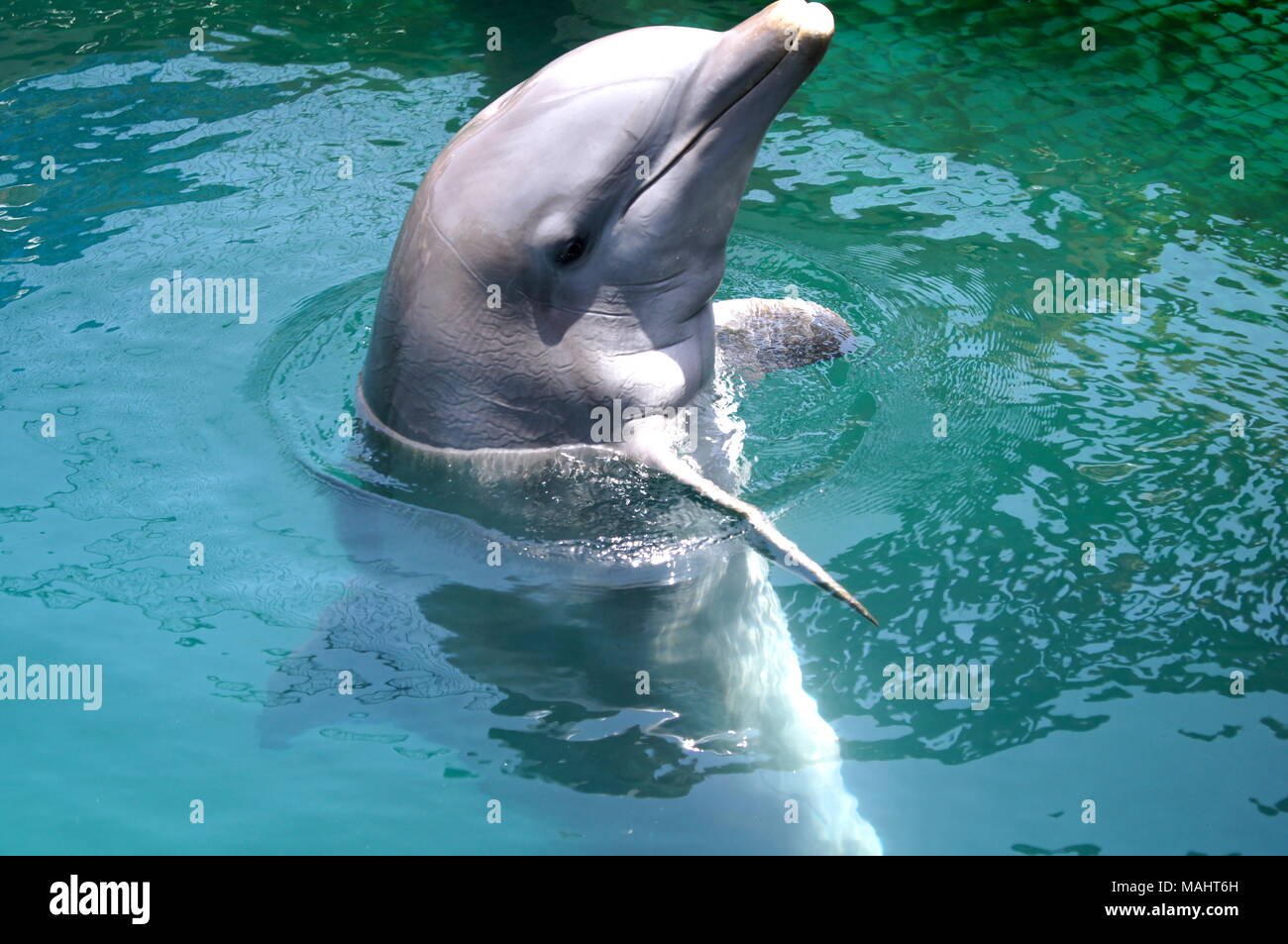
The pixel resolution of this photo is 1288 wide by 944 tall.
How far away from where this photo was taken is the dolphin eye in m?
4.61

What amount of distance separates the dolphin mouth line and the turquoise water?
1.11 metres

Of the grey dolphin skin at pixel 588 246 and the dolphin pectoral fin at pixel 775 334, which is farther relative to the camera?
the dolphin pectoral fin at pixel 775 334

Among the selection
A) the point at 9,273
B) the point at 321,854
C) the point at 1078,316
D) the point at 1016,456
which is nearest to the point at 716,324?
the point at 1016,456

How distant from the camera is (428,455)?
5.11 metres

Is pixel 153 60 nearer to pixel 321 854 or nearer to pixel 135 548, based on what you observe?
pixel 135 548

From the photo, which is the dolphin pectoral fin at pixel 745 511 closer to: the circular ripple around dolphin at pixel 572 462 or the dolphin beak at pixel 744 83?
the circular ripple around dolphin at pixel 572 462

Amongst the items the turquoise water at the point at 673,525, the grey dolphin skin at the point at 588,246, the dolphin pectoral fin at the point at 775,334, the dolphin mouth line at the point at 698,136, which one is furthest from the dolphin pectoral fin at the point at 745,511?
the dolphin pectoral fin at the point at 775,334

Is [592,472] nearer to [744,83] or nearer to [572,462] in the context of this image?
[572,462]

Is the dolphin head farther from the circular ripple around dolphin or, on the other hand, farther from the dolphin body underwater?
the circular ripple around dolphin

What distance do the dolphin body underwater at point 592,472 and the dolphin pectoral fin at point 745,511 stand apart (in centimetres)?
2

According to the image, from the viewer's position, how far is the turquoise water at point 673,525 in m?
4.55

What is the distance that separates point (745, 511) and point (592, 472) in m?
0.92

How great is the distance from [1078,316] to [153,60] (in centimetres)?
738

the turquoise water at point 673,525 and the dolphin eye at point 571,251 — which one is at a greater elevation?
the dolphin eye at point 571,251
